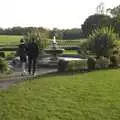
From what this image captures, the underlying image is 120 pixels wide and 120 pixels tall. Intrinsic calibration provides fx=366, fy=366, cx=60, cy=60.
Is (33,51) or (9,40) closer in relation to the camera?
(33,51)

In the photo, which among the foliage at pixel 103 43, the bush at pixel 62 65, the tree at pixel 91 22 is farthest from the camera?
the tree at pixel 91 22

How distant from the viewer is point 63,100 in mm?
11750

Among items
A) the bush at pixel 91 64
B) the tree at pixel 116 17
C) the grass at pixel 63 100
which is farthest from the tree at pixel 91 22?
the grass at pixel 63 100

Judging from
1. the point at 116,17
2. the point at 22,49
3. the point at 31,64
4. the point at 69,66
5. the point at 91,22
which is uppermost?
the point at 116,17

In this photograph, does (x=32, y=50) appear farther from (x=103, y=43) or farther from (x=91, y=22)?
(x=91, y=22)

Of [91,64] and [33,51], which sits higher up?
[33,51]

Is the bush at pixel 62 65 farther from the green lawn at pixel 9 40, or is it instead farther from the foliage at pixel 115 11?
the foliage at pixel 115 11

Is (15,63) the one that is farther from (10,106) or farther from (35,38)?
(10,106)

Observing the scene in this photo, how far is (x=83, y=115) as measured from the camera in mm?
10047

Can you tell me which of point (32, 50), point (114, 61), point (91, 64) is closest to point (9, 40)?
point (114, 61)

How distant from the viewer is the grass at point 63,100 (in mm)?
10094

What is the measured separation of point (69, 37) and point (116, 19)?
21.2m

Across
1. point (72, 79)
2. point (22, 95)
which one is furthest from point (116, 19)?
point (22, 95)

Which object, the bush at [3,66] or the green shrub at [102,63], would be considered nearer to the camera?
the bush at [3,66]
